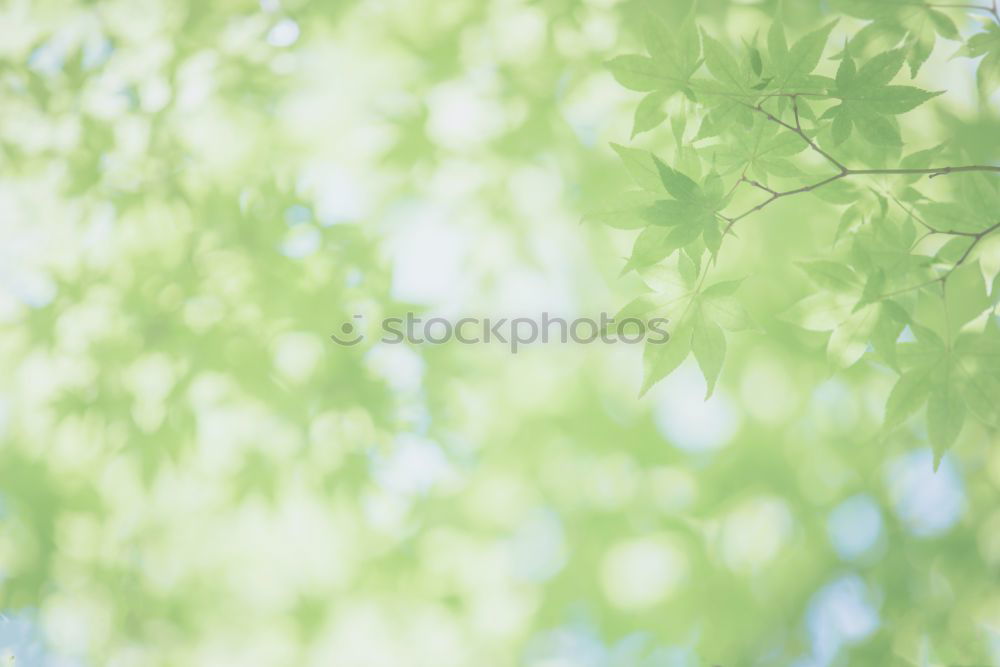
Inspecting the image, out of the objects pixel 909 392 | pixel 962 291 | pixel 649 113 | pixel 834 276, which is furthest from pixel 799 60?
pixel 962 291

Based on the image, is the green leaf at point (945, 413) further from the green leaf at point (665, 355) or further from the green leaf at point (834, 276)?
the green leaf at point (665, 355)

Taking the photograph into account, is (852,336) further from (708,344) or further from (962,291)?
(962,291)

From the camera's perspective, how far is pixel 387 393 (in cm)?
210

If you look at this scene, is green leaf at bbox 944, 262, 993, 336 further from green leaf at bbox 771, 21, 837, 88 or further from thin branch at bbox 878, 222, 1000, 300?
green leaf at bbox 771, 21, 837, 88

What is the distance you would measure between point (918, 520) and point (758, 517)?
0.45 meters

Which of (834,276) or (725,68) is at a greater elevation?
(725,68)

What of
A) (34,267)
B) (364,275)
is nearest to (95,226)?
(34,267)

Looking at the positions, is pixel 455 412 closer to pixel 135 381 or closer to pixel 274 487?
pixel 274 487

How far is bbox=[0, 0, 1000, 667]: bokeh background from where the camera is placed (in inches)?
80.0

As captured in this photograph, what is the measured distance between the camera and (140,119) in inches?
89.4

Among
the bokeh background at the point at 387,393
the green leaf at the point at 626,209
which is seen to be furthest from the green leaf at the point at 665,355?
the bokeh background at the point at 387,393

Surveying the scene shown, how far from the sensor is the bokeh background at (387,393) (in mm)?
2033

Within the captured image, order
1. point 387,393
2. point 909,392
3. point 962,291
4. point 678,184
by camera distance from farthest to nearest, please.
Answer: point 387,393
point 962,291
point 909,392
point 678,184

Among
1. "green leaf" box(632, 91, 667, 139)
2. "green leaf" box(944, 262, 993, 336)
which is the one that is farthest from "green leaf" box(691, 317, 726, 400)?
"green leaf" box(944, 262, 993, 336)
